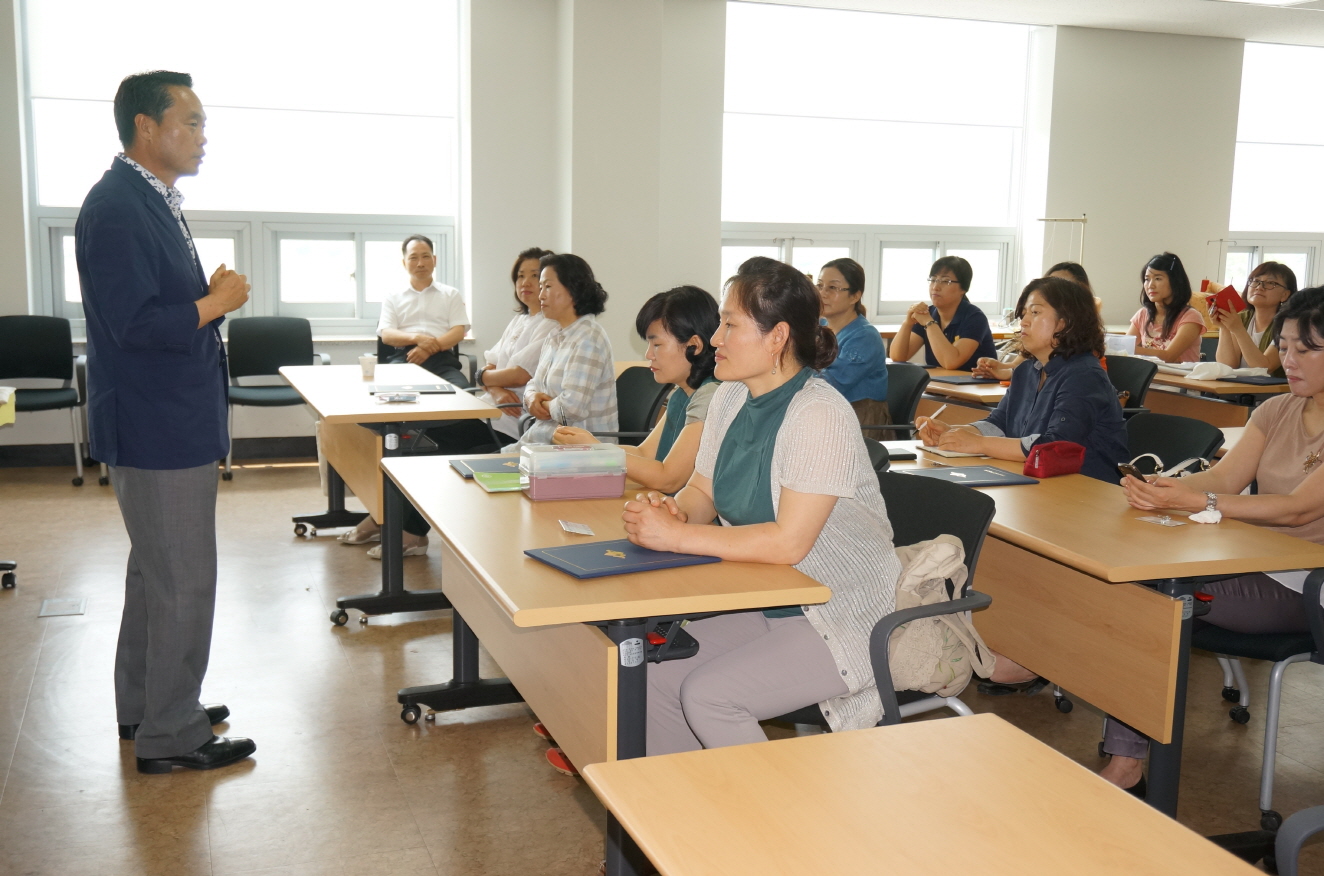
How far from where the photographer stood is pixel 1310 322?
2.65 metres

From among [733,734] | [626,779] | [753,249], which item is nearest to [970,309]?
[753,249]

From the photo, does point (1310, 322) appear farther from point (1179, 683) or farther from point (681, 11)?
point (681, 11)

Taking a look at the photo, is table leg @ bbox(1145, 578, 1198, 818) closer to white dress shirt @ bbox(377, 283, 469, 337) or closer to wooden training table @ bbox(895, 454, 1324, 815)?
wooden training table @ bbox(895, 454, 1324, 815)

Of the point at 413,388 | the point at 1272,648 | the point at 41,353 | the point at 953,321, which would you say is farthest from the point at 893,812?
the point at 41,353

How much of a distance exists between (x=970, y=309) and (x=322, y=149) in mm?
3986

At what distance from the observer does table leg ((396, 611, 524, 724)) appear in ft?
10.3

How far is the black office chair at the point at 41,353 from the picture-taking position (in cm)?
609

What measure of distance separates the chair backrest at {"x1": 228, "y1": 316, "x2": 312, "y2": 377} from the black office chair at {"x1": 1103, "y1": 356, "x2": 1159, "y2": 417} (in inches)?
175

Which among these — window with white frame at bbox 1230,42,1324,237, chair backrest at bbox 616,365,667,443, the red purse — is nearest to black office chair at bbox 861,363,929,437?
chair backrest at bbox 616,365,667,443

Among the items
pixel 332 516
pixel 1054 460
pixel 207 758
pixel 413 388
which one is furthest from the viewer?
pixel 332 516

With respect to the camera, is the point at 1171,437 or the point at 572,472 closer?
the point at 572,472

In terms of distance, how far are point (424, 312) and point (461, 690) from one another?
12.2 feet

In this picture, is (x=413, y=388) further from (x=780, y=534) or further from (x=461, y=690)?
(x=780, y=534)

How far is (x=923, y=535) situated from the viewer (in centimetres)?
249
